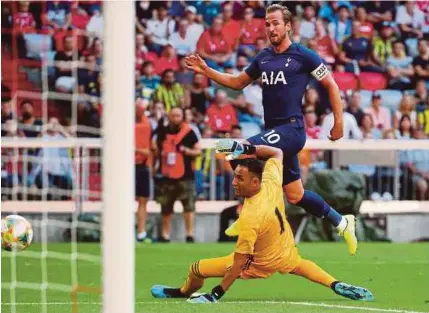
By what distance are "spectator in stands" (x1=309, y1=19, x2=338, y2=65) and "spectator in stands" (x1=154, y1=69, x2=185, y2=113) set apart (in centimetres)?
260

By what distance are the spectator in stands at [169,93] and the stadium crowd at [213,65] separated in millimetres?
15

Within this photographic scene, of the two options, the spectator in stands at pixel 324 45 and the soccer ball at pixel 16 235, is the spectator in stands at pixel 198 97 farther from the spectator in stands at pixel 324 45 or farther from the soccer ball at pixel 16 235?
the soccer ball at pixel 16 235

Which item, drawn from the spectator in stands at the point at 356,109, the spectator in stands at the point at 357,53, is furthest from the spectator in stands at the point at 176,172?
the spectator in stands at the point at 357,53

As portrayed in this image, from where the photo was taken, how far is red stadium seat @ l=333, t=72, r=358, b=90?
813 inches

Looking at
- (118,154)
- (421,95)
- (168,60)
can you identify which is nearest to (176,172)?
(168,60)

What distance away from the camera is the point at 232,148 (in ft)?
32.5

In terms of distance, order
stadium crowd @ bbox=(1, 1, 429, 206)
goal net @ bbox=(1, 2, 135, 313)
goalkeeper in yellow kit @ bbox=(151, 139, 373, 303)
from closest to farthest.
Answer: goalkeeper in yellow kit @ bbox=(151, 139, 373, 303)
goal net @ bbox=(1, 2, 135, 313)
stadium crowd @ bbox=(1, 1, 429, 206)

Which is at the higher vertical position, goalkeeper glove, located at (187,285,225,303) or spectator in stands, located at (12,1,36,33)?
spectator in stands, located at (12,1,36,33)

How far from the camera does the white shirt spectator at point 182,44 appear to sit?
20656 millimetres

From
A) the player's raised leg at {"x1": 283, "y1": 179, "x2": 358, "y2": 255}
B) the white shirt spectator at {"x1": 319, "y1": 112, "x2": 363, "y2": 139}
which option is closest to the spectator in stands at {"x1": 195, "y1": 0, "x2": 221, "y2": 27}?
the white shirt spectator at {"x1": 319, "y1": 112, "x2": 363, "y2": 139}

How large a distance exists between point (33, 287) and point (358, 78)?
33.7 ft

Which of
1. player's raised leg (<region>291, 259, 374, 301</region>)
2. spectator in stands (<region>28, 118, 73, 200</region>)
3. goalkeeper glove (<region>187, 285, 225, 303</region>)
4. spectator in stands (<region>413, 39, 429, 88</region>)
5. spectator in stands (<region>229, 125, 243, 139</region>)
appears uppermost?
spectator in stands (<region>413, 39, 429, 88</region>)

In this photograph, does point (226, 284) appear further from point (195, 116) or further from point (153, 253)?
point (195, 116)

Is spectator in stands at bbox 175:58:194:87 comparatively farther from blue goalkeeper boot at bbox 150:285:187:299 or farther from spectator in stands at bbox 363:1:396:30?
blue goalkeeper boot at bbox 150:285:187:299
